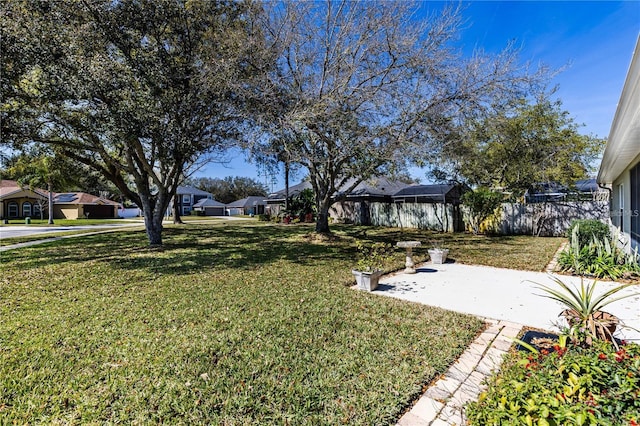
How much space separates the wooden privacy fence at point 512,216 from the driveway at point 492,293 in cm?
868

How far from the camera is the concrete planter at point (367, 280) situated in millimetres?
5656

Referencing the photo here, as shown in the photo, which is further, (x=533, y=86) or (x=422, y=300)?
(x=533, y=86)

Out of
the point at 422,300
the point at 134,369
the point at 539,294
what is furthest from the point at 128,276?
the point at 539,294

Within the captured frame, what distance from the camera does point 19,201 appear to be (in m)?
31.5

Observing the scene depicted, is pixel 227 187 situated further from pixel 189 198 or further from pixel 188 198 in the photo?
pixel 188 198

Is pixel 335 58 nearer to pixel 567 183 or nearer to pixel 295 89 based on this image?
pixel 295 89

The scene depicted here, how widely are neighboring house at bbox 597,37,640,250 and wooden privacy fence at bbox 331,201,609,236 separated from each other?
5098mm

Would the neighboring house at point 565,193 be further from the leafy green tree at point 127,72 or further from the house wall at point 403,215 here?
the leafy green tree at point 127,72

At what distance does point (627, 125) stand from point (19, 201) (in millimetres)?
44012

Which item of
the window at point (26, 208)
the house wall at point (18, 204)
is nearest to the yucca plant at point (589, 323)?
the house wall at point (18, 204)

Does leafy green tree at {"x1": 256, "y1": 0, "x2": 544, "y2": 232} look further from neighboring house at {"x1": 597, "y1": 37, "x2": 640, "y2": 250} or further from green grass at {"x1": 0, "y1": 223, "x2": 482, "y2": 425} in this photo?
green grass at {"x1": 0, "y1": 223, "x2": 482, "y2": 425}

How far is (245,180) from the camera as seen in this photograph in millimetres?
63688

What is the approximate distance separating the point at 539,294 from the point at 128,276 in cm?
799

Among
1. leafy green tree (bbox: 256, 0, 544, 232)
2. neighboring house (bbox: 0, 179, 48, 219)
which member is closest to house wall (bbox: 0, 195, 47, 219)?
neighboring house (bbox: 0, 179, 48, 219)
